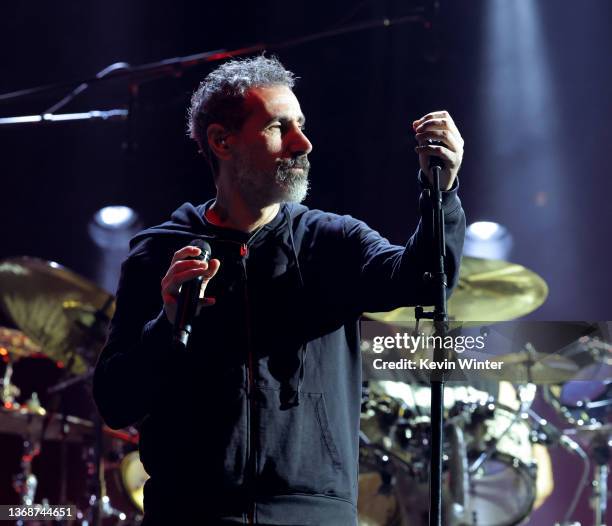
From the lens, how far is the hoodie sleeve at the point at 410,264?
5.82 feet

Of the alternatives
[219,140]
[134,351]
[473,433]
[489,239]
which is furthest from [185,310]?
[489,239]

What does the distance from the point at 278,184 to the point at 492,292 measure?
2591mm

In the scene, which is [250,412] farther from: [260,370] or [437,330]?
[437,330]

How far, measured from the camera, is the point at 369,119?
6.93 m

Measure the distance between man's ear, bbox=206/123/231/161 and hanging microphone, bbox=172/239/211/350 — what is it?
68cm

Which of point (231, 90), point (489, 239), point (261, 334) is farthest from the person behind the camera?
point (489, 239)

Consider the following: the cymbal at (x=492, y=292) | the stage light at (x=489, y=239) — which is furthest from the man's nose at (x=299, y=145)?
the stage light at (x=489, y=239)

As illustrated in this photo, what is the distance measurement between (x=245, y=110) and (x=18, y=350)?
11.5ft

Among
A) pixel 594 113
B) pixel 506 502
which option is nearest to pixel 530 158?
pixel 594 113

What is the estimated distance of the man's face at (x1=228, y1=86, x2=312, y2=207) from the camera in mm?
2141

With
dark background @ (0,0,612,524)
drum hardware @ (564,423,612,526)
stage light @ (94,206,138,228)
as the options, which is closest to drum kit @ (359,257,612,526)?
drum hardware @ (564,423,612,526)

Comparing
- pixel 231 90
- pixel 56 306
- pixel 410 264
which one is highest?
pixel 231 90

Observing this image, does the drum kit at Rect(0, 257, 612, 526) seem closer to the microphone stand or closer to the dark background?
the dark background

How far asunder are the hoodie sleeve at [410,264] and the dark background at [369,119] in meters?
4.06
